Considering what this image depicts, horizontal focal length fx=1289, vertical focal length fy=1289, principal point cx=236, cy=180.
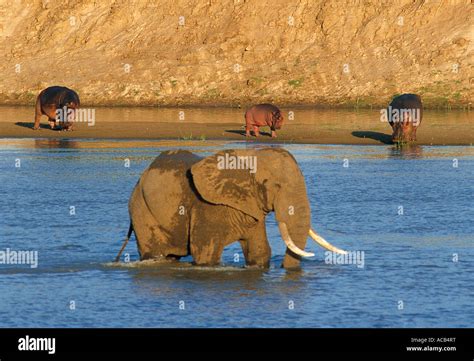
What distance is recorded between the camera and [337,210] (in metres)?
22.8

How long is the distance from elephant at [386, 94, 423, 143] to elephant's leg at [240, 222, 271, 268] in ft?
64.5

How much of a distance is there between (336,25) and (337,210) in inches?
1443

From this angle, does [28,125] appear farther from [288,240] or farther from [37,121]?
[288,240]

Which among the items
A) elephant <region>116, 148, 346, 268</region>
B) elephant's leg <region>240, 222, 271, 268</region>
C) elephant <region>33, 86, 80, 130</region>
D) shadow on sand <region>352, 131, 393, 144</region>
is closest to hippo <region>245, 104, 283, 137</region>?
shadow on sand <region>352, 131, 393, 144</region>

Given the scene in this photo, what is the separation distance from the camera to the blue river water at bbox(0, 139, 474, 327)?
14617mm

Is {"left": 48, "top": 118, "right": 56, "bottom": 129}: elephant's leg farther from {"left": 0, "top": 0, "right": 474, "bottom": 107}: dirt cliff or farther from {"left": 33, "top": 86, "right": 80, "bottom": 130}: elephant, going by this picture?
{"left": 0, "top": 0, "right": 474, "bottom": 107}: dirt cliff

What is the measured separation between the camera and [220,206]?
16.1 metres

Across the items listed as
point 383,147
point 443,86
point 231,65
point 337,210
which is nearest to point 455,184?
point 337,210

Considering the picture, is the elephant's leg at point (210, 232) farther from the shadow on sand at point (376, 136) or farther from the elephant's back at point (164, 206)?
the shadow on sand at point (376, 136)

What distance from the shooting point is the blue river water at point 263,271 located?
575 inches

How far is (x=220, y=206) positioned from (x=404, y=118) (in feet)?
66.7
